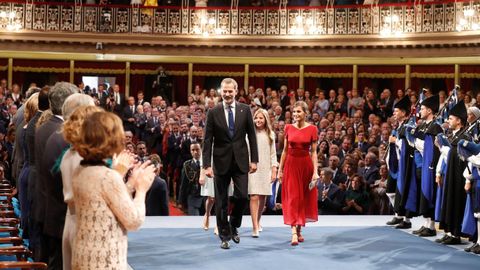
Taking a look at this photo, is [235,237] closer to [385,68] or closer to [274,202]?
[274,202]

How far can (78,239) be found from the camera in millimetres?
4004

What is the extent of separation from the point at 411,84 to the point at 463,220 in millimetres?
13614

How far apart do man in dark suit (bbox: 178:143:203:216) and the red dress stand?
298 centimetres

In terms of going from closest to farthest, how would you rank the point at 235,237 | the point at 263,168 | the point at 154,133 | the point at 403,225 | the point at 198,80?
the point at 235,237 → the point at 263,168 → the point at 403,225 → the point at 154,133 → the point at 198,80

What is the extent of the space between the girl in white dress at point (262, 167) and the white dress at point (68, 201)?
4.96 meters

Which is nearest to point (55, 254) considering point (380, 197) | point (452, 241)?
point (452, 241)

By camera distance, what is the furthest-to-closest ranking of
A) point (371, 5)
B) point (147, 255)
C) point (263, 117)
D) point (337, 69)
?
point (337, 69) → point (371, 5) → point (263, 117) → point (147, 255)

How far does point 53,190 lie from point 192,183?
7007mm

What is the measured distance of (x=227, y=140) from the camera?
8.62m

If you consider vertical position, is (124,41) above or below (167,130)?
above

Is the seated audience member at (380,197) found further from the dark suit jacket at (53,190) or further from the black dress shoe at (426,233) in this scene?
the dark suit jacket at (53,190)

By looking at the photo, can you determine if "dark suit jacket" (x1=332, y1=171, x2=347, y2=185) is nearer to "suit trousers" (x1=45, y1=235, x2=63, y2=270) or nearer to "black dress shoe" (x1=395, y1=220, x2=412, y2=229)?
"black dress shoe" (x1=395, y1=220, x2=412, y2=229)

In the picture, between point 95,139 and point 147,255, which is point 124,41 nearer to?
point 147,255

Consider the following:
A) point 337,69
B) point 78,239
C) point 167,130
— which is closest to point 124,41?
point 337,69
